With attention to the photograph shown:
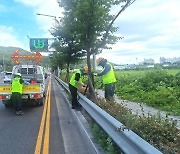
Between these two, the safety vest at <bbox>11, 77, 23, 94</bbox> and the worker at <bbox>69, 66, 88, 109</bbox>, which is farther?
the worker at <bbox>69, 66, 88, 109</bbox>

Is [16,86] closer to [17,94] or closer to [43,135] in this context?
[17,94]

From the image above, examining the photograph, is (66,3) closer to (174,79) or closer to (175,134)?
(174,79)

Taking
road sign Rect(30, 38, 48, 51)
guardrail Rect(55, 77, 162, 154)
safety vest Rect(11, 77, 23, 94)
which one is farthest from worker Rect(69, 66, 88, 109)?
road sign Rect(30, 38, 48, 51)

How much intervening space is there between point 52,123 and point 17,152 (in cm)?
374

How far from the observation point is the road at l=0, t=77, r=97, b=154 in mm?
7215

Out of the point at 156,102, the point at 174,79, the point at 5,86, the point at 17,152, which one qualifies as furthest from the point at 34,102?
the point at 17,152

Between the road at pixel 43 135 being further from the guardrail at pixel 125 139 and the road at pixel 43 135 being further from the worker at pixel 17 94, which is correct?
the guardrail at pixel 125 139

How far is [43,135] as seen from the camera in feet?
28.8

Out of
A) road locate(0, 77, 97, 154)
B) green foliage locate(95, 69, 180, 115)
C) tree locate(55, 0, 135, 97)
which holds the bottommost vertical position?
road locate(0, 77, 97, 154)

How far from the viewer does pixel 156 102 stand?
1325 centimetres

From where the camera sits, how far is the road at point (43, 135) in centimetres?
721

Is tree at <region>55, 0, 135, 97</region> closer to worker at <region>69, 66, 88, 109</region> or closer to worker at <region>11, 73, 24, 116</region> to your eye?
worker at <region>69, 66, 88, 109</region>

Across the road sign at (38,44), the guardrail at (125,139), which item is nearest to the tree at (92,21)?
the guardrail at (125,139)

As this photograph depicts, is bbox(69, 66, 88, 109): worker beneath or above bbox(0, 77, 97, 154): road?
above
